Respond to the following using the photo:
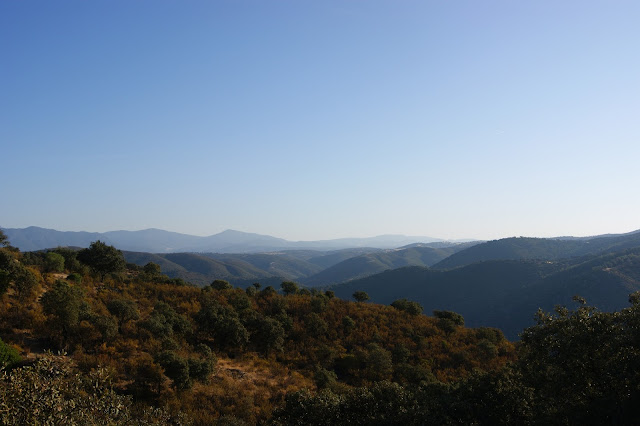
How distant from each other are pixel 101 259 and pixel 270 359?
77.0 ft

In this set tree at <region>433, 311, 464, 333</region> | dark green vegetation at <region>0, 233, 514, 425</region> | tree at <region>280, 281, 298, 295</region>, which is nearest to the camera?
dark green vegetation at <region>0, 233, 514, 425</region>

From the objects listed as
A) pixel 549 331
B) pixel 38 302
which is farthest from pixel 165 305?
pixel 549 331

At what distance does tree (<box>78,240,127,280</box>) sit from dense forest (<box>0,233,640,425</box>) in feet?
0.65

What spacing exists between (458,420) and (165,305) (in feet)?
88.6

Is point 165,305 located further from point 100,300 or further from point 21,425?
point 21,425

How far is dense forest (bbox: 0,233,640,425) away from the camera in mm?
12484

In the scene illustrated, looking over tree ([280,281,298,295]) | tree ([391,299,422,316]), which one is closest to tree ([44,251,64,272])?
tree ([280,281,298,295])

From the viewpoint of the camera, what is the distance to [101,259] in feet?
128

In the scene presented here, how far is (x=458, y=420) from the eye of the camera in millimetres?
15336

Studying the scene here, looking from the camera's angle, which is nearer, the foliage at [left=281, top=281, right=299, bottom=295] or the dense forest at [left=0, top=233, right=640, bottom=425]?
the dense forest at [left=0, top=233, right=640, bottom=425]

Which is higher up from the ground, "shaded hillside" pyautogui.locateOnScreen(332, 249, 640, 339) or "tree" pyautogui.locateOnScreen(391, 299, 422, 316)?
"tree" pyautogui.locateOnScreen(391, 299, 422, 316)

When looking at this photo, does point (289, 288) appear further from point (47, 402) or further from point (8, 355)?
Result: point (47, 402)

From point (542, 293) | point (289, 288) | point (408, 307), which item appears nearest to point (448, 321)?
point (408, 307)

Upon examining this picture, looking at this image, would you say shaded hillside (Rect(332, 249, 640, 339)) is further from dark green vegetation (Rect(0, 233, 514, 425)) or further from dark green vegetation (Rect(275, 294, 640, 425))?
dark green vegetation (Rect(275, 294, 640, 425))
